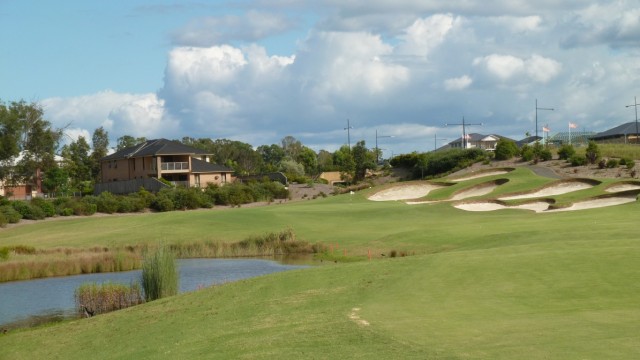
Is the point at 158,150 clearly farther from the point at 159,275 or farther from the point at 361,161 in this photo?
the point at 159,275

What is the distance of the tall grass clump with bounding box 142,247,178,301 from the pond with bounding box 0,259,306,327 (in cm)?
210

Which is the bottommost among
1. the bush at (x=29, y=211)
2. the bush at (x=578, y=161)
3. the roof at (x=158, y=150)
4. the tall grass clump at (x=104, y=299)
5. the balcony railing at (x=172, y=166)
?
the tall grass clump at (x=104, y=299)

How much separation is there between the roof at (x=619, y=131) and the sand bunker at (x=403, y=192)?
72872mm

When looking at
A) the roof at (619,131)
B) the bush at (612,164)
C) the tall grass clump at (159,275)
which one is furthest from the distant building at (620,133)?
the tall grass clump at (159,275)

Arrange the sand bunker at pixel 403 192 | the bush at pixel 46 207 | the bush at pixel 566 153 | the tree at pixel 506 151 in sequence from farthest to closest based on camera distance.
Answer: the tree at pixel 506 151 → the bush at pixel 566 153 → the sand bunker at pixel 403 192 → the bush at pixel 46 207

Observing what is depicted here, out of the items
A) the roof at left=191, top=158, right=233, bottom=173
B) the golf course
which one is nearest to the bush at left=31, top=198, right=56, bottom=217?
the roof at left=191, top=158, right=233, bottom=173

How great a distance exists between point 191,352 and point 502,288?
7058 millimetres

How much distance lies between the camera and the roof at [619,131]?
136 m

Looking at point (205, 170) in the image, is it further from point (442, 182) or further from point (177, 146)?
point (442, 182)

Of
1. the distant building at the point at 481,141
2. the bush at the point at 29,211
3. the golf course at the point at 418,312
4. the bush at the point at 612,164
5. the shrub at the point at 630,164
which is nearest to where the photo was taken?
the golf course at the point at 418,312

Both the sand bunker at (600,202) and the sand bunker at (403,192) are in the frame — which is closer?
the sand bunker at (600,202)

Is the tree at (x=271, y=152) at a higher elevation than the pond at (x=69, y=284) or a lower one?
higher

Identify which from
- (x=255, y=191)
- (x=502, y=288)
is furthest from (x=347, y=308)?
(x=255, y=191)

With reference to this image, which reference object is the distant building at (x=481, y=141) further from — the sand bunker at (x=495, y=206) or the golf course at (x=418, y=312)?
the golf course at (x=418, y=312)
